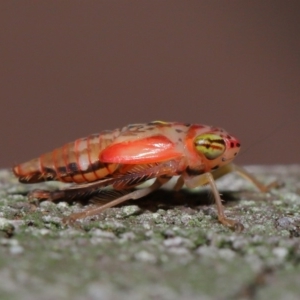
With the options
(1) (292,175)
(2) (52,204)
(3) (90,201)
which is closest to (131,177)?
(3) (90,201)

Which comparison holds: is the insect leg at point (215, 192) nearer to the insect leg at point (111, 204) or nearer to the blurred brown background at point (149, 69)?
the insect leg at point (111, 204)

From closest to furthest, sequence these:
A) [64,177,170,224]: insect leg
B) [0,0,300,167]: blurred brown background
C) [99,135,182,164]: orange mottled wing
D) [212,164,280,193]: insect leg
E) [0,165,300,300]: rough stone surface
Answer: [0,165,300,300]: rough stone surface, [64,177,170,224]: insect leg, [99,135,182,164]: orange mottled wing, [212,164,280,193]: insect leg, [0,0,300,167]: blurred brown background

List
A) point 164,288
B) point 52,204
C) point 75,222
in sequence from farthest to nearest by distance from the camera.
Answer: point 52,204 < point 75,222 < point 164,288

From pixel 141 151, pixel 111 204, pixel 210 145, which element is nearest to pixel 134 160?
pixel 141 151

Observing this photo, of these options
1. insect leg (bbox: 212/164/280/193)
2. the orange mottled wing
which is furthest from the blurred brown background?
the orange mottled wing

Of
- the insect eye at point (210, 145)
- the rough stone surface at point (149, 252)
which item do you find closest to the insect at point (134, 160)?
the insect eye at point (210, 145)

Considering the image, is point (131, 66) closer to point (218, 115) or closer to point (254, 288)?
point (218, 115)

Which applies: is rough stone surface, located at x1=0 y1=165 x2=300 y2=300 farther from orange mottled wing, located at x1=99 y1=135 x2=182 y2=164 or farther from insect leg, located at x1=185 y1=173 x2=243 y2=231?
orange mottled wing, located at x1=99 y1=135 x2=182 y2=164
